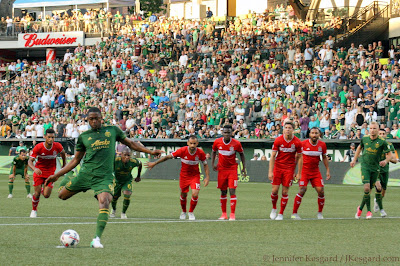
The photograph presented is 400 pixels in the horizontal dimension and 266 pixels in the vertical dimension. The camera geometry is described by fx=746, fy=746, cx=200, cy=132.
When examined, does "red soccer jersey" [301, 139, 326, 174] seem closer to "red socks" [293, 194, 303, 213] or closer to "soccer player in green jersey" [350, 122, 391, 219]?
A: "red socks" [293, 194, 303, 213]

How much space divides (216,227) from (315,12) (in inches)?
1259

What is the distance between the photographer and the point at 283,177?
15.9 m

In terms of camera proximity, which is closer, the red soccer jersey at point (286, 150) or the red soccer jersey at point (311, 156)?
the red soccer jersey at point (286, 150)

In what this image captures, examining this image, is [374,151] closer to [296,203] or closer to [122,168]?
[296,203]

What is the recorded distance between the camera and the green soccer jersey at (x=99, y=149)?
11117 mm

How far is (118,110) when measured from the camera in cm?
3869

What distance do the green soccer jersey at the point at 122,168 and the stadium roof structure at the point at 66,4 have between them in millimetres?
41940

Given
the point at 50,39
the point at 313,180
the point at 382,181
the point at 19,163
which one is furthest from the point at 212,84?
the point at 50,39

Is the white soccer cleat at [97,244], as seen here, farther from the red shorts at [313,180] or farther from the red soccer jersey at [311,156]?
the red soccer jersey at [311,156]

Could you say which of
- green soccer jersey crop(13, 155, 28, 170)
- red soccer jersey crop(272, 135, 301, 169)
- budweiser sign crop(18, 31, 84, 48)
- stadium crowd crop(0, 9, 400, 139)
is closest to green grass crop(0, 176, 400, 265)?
red soccer jersey crop(272, 135, 301, 169)

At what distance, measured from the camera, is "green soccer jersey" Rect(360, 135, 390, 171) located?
52.5 feet

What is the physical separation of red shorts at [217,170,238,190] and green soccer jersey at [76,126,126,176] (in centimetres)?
527

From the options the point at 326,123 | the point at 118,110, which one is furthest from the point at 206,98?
the point at 326,123

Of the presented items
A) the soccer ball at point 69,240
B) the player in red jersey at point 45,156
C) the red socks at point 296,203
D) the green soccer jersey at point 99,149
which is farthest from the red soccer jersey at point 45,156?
the soccer ball at point 69,240
